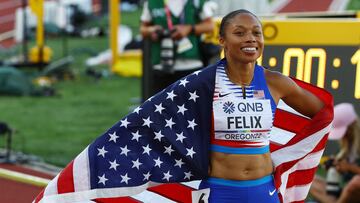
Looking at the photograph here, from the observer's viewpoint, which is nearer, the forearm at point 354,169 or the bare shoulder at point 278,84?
the bare shoulder at point 278,84

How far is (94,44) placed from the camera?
21.4 m

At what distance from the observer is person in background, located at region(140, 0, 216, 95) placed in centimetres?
773

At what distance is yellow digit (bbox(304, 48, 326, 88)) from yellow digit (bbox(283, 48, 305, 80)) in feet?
0.14

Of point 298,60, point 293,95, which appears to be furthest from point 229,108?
point 298,60

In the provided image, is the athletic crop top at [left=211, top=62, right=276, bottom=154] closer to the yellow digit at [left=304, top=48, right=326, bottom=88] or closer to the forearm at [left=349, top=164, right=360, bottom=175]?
the forearm at [left=349, top=164, right=360, bottom=175]

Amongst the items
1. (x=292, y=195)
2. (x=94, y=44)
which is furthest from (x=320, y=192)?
(x=94, y=44)

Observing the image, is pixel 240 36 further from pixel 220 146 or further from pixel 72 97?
pixel 72 97

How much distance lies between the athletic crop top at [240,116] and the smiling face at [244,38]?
0.15 metres

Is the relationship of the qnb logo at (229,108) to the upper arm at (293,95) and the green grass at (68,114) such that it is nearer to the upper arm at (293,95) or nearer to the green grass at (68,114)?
the upper arm at (293,95)

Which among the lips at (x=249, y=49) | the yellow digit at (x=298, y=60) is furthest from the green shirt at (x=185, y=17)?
the lips at (x=249, y=49)

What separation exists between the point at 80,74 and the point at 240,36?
38.8 ft

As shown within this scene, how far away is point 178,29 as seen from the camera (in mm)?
7652

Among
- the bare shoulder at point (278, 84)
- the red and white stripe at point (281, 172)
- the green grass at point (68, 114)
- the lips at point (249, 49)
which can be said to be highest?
the lips at point (249, 49)

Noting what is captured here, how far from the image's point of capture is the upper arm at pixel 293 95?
4.62 meters
